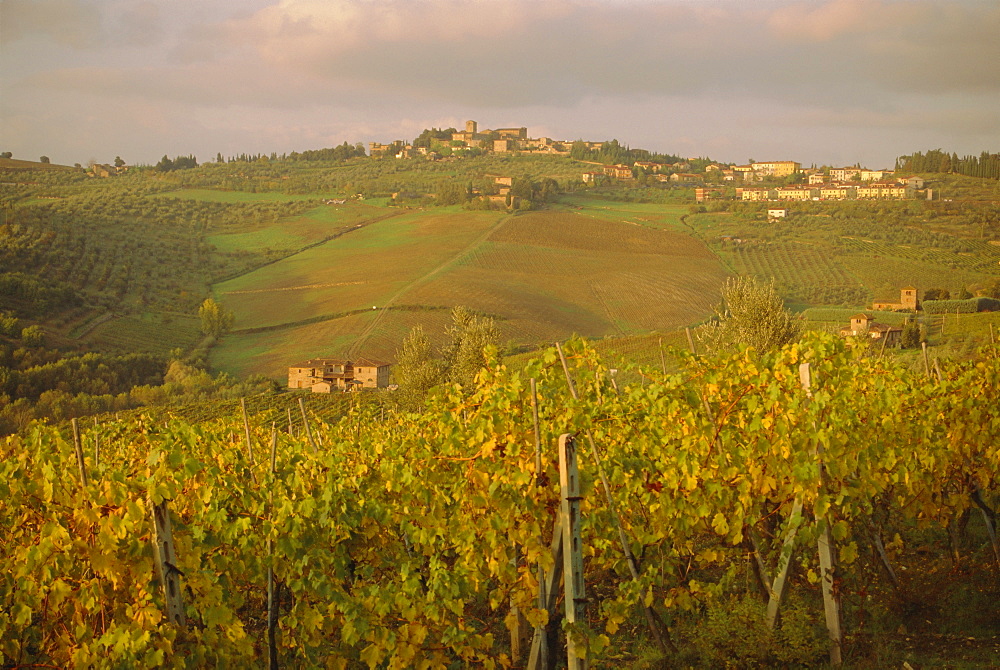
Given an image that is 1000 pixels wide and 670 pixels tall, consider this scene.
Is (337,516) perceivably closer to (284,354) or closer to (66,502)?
(66,502)

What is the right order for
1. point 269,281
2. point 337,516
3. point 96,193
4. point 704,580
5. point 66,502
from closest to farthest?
point 66,502 → point 337,516 → point 704,580 → point 269,281 → point 96,193

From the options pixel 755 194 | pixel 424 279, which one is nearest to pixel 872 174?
pixel 755 194

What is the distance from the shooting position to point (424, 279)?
76062 mm

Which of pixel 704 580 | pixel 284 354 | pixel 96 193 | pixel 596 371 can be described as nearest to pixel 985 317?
pixel 284 354

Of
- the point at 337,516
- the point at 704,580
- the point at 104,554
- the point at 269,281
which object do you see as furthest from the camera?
the point at 269,281

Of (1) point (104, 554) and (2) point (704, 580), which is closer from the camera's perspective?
(1) point (104, 554)

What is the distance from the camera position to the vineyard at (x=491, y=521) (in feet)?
16.0

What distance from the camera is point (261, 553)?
5.66 meters

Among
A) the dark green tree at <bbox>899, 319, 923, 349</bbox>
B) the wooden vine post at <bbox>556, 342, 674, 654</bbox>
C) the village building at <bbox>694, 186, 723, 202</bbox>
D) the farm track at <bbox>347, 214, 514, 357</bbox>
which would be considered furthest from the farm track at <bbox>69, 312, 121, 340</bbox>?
the village building at <bbox>694, 186, 723, 202</bbox>

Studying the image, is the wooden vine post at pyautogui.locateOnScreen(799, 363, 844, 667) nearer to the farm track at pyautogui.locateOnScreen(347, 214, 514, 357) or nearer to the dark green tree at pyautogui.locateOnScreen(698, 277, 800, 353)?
the dark green tree at pyautogui.locateOnScreen(698, 277, 800, 353)

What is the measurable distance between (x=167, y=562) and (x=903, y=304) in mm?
Result: 67758

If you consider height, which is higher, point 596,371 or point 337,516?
point 596,371

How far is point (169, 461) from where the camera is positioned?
469cm

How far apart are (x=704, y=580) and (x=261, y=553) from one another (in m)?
A: 5.18
